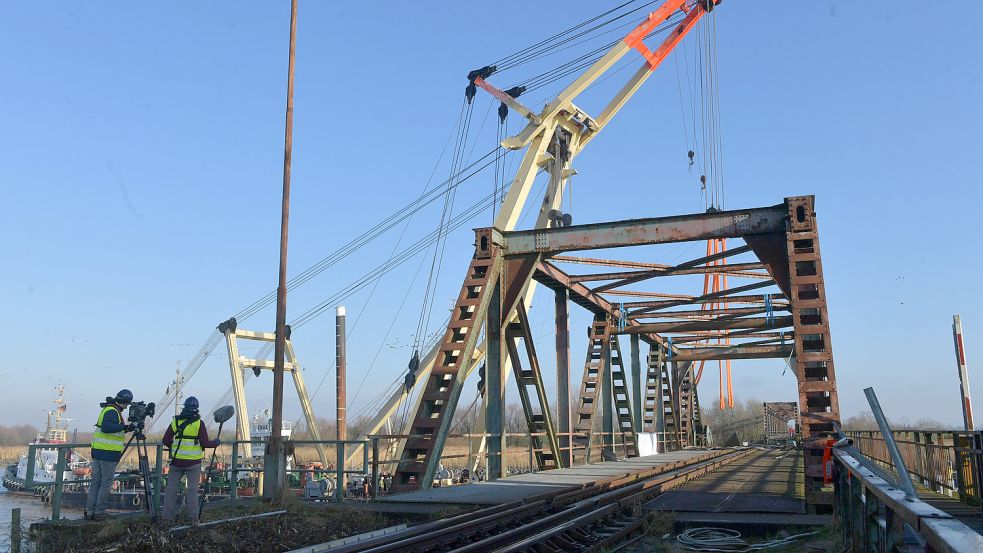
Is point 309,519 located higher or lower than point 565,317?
lower

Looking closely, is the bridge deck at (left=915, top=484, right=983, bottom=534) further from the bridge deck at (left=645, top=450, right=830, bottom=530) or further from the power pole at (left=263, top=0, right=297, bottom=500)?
the power pole at (left=263, top=0, right=297, bottom=500)

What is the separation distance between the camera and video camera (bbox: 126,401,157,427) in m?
10.2

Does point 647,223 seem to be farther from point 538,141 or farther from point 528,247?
point 538,141

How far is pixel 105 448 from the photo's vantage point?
10297 mm

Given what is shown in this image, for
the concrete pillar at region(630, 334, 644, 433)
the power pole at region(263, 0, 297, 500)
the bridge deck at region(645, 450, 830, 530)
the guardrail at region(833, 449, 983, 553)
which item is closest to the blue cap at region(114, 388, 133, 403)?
the power pole at region(263, 0, 297, 500)

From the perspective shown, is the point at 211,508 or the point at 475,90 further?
the point at 475,90

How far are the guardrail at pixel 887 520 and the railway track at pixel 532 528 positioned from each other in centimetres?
271

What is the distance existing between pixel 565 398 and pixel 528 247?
18.9 ft

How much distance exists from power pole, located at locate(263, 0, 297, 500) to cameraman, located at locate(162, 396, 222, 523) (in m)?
2.17

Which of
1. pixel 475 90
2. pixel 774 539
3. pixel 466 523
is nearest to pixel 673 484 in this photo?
pixel 774 539

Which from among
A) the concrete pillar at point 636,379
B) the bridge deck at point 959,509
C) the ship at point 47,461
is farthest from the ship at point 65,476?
the bridge deck at point 959,509

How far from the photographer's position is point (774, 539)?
9.61m

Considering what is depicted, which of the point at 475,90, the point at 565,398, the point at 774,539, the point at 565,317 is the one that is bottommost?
the point at 774,539

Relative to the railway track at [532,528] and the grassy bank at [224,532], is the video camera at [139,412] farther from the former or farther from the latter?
the railway track at [532,528]
